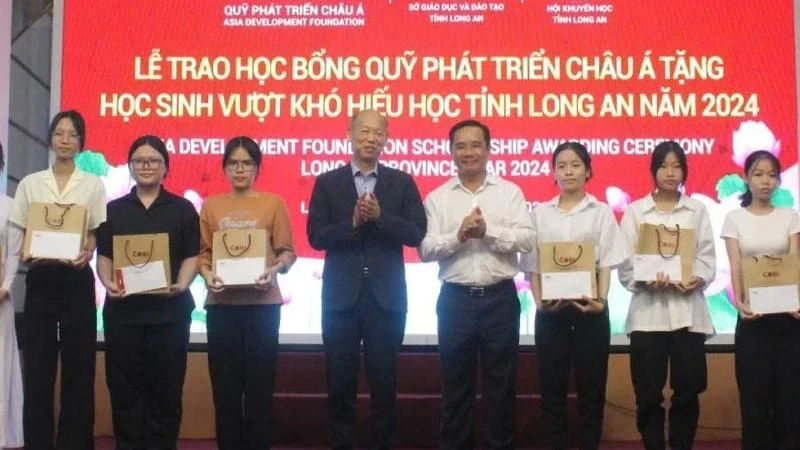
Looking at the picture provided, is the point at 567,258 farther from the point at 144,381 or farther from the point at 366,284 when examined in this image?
the point at 144,381

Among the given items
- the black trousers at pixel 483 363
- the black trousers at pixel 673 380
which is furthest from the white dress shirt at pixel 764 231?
the black trousers at pixel 483 363

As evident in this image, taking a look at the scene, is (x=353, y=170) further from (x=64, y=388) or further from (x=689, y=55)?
(x=689, y=55)

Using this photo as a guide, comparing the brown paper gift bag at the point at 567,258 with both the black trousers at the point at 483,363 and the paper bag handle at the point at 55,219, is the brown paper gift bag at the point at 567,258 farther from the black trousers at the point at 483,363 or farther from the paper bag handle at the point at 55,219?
the paper bag handle at the point at 55,219

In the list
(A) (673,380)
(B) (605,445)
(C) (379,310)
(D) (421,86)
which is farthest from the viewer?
(D) (421,86)

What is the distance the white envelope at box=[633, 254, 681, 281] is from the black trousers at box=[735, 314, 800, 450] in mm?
397

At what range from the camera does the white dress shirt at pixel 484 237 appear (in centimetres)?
402

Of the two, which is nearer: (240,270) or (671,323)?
(240,270)

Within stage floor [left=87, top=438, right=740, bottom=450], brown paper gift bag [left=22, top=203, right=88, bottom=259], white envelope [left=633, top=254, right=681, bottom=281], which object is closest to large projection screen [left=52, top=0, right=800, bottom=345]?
stage floor [left=87, top=438, right=740, bottom=450]

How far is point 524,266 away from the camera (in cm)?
430

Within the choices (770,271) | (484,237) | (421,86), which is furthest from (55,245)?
(770,271)

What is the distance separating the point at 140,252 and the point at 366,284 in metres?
0.95

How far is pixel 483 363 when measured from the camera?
4.07m

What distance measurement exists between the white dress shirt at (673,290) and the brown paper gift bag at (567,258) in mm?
274

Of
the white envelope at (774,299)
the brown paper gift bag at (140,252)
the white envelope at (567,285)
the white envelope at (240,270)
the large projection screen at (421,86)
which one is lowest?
the white envelope at (774,299)
